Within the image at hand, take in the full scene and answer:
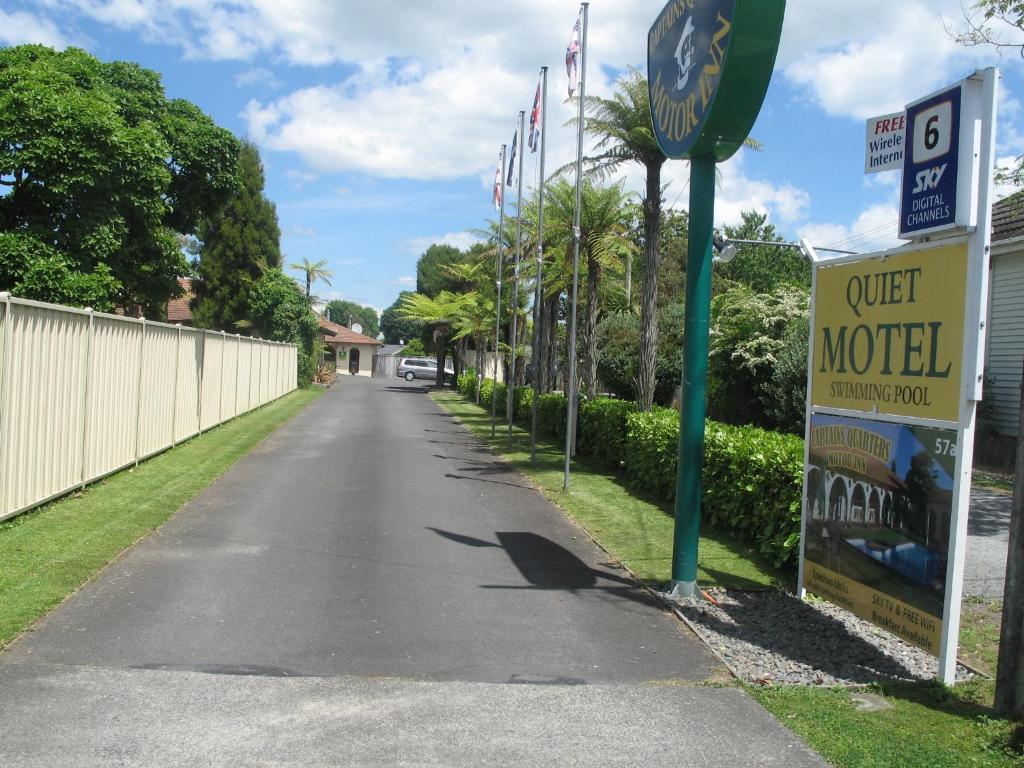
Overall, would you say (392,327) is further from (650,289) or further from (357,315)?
(650,289)

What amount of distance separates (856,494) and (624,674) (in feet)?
7.47

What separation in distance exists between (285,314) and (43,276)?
27300 mm

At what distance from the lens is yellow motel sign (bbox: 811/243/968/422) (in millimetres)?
5574

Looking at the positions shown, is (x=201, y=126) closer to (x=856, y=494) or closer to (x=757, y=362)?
(x=757, y=362)

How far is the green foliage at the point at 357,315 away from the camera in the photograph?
→ 16488 centimetres

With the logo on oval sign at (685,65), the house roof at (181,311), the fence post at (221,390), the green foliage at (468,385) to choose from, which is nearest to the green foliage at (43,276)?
the fence post at (221,390)

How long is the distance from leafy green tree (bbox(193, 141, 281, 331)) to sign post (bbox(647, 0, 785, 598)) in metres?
43.3

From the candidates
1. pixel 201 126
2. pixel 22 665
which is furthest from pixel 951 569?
pixel 201 126

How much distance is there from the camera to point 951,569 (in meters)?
5.33

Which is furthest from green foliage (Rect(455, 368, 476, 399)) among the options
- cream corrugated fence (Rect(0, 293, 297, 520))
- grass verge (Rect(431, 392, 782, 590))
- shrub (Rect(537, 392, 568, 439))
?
grass verge (Rect(431, 392, 782, 590))

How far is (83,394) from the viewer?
35.5ft

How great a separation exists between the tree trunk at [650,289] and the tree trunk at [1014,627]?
33.1 feet

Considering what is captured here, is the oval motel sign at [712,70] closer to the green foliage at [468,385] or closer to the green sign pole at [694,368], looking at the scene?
the green sign pole at [694,368]

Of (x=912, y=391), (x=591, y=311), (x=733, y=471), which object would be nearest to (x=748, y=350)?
(x=591, y=311)
